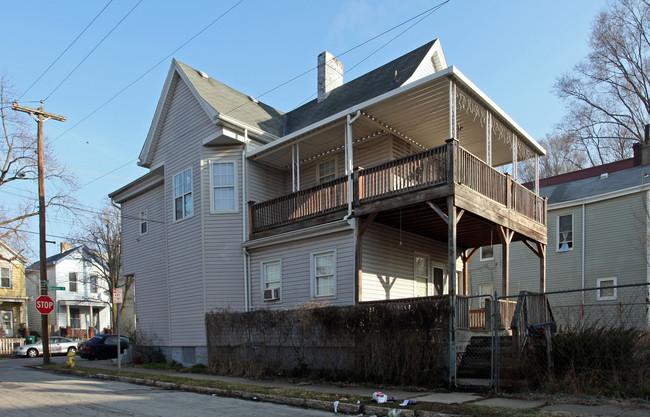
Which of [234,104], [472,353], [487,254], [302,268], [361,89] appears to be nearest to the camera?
[472,353]

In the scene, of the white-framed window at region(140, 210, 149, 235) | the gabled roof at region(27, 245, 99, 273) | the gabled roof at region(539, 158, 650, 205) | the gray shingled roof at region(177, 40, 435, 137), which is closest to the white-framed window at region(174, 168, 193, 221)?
the gray shingled roof at region(177, 40, 435, 137)

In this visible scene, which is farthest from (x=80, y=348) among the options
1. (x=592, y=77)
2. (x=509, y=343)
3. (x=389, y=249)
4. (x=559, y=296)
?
(x=592, y=77)

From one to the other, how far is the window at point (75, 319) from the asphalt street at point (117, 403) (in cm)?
3285

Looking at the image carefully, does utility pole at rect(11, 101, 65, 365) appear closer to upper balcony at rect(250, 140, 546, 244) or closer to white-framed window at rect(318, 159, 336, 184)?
upper balcony at rect(250, 140, 546, 244)

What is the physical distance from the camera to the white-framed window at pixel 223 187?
17891 mm

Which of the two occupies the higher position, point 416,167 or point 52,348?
point 416,167

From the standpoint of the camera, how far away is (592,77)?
32344 mm

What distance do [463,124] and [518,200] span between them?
9.39ft

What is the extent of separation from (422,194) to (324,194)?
3839mm

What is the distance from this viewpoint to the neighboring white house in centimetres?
4212

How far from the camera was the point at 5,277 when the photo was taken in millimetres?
38500

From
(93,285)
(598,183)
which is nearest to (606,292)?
(598,183)

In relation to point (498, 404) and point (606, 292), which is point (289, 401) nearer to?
point (498, 404)

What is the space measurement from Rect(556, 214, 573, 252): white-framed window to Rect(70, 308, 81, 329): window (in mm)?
38934
